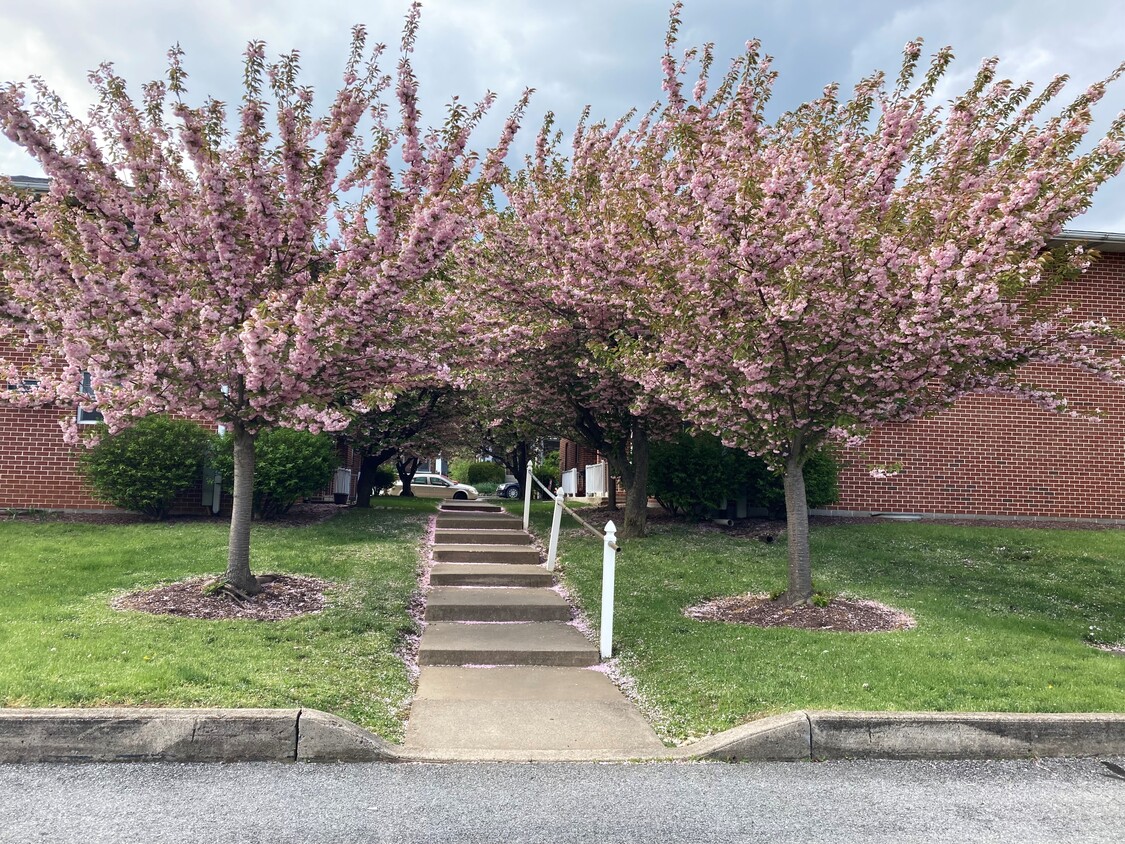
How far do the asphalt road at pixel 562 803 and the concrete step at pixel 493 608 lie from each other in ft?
10.9

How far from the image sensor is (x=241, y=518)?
7426 millimetres

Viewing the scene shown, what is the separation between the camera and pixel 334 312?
6141 mm

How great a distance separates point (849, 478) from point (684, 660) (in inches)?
327

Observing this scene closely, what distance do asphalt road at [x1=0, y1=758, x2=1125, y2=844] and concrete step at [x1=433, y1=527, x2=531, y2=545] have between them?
7.00m

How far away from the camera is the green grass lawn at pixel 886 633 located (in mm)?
5117

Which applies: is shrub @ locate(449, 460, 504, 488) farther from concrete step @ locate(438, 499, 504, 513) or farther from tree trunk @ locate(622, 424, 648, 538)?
tree trunk @ locate(622, 424, 648, 538)

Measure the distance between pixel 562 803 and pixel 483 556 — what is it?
6.38 m

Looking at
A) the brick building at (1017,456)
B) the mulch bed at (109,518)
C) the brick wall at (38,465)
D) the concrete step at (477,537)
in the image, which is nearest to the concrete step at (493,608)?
the concrete step at (477,537)

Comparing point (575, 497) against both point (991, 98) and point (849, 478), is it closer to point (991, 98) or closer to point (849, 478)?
point (849, 478)

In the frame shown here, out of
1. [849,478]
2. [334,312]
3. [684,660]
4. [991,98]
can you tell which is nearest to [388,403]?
[334,312]

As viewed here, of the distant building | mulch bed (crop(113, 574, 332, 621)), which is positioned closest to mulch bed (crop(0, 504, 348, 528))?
→ mulch bed (crop(113, 574, 332, 621))

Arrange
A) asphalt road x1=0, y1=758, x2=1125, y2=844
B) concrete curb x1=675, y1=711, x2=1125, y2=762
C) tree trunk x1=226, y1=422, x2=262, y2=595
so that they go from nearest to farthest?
asphalt road x1=0, y1=758, x2=1125, y2=844 → concrete curb x1=675, y1=711, x2=1125, y2=762 → tree trunk x1=226, y1=422, x2=262, y2=595

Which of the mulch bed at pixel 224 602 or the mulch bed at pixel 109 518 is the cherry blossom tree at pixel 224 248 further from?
the mulch bed at pixel 109 518

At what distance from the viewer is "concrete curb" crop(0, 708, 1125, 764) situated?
421cm
